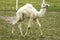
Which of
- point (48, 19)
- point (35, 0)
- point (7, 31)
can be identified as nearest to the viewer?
point (7, 31)

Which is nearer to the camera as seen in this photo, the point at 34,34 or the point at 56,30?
the point at 34,34

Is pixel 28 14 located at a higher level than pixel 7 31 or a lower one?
higher

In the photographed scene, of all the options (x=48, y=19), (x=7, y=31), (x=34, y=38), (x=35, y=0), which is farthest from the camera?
(x=35, y=0)

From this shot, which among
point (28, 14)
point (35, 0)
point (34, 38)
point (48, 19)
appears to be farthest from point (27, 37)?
point (35, 0)

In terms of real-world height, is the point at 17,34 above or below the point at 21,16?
below

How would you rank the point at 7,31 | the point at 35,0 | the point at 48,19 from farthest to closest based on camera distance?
the point at 35,0, the point at 48,19, the point at 7,31

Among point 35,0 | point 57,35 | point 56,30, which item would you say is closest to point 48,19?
point 56,30

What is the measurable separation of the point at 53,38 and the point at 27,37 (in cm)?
90

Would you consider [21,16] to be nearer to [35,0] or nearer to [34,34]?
[34,34]

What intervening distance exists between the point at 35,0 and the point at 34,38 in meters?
11.5

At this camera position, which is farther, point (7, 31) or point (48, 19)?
point (48, 19)

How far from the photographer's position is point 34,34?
29.8 feet

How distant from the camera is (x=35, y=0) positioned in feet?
65.1

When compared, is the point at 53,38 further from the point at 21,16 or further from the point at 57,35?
the point at 21,16
